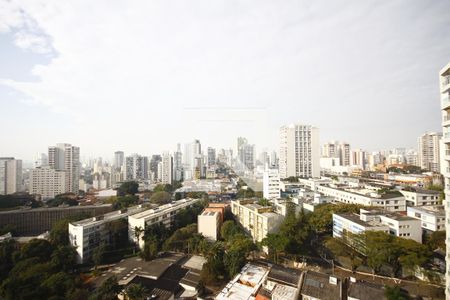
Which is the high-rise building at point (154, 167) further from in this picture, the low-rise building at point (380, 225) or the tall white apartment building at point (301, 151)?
the low-rise building at point (380, 225)

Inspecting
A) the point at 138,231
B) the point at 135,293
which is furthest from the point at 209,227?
the point at 135,293

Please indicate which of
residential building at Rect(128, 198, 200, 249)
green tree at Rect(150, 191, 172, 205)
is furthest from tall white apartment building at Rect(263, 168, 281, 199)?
green tree at Rect(150, 191, 172, 205)

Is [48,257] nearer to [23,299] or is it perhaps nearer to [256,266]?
[23,299]

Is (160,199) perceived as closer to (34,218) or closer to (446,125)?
(34,218)

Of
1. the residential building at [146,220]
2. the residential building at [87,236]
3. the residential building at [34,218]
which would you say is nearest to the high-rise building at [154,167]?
the residential building at [34,218]

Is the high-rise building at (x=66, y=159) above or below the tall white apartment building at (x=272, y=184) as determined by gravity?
above

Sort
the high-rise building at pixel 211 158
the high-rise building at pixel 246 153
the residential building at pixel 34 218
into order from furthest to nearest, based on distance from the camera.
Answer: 1. the high-rise building at pixel 211 158
2. the high-rise building at pixel 246 153
3. the residential building at pixel 34 218
